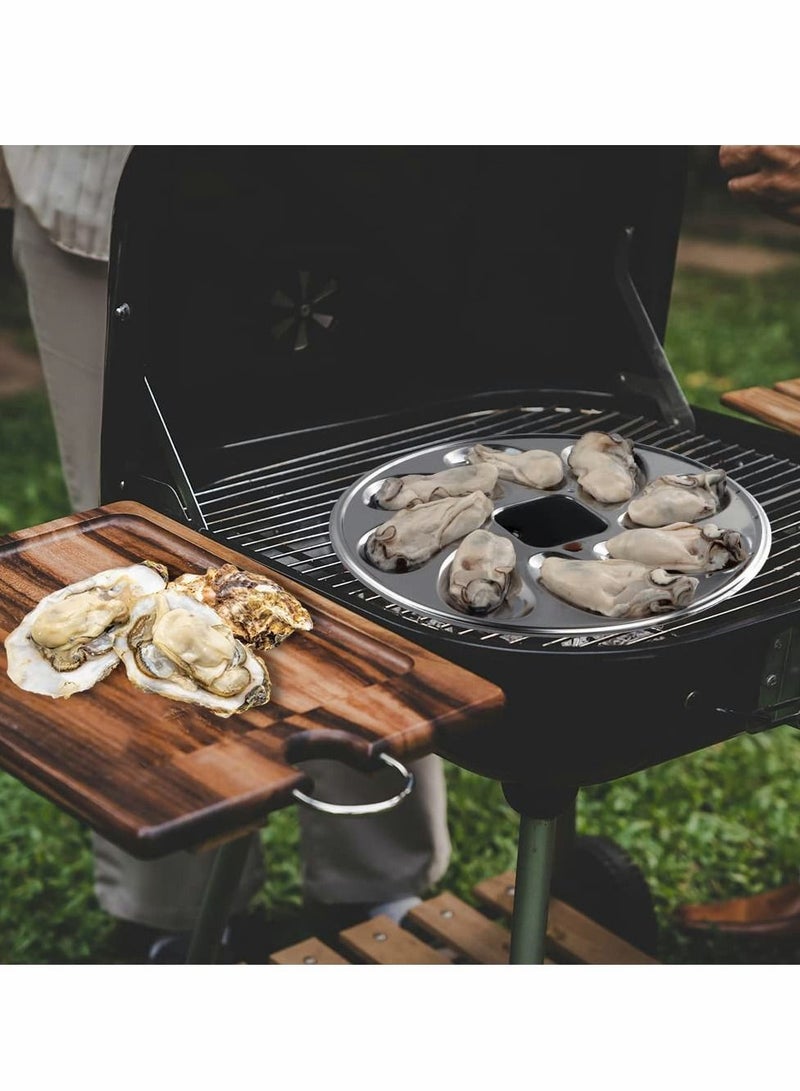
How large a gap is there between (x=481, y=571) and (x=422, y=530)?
0.49ft

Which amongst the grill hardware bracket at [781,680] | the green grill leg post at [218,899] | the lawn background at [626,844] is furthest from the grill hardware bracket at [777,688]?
the lawn background at [626,844]

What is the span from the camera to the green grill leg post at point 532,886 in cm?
166

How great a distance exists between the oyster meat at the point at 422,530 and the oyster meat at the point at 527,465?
4.4 inches

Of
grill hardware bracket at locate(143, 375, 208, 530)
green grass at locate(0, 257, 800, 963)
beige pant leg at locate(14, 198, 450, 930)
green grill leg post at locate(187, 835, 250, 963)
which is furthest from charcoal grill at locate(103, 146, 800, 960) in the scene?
green grass at locate(0, 257, 800, 963)

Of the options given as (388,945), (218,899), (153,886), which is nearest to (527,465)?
(218,899)

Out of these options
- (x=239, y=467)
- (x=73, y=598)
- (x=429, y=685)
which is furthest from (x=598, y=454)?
(x=73, y=598)

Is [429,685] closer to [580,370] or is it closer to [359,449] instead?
[359,449]

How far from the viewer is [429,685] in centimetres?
146

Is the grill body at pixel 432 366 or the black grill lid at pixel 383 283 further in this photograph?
the black grill lid at pixel 383 283

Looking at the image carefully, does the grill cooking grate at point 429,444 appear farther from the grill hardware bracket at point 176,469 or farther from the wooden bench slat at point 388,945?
the wooden bench slat at point 388,945

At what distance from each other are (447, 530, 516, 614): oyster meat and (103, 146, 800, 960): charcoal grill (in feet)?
0.11

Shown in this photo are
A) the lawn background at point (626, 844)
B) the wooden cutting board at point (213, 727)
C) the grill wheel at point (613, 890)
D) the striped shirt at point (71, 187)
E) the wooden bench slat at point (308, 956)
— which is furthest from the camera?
the lawn background at point (626, 844)

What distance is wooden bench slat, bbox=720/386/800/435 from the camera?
7.29 ft

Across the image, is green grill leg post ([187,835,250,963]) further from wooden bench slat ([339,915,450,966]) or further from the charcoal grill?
the charcoal grill
